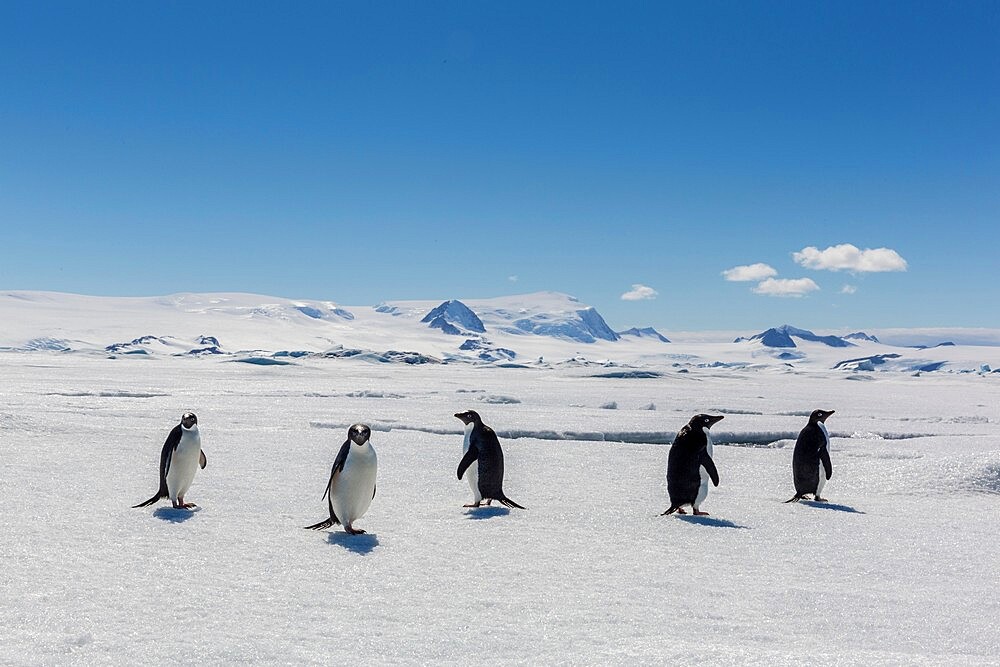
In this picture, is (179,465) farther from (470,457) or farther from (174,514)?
(470,457)

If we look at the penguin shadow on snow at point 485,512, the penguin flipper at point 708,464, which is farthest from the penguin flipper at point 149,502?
the penguin flipper at point 708,464

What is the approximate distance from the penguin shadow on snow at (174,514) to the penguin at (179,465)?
76mm

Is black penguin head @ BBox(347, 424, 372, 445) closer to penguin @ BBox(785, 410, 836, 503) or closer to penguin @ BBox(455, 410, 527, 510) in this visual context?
penguin @ BBox(455, 410, 527, 510)

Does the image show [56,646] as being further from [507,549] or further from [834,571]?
[834,571]

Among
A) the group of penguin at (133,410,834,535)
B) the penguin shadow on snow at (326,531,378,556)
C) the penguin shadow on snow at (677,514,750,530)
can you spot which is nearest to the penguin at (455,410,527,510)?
the group of penguin at (133,410,834,535)

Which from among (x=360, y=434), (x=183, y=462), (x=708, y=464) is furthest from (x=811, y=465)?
(x=183, y=462)

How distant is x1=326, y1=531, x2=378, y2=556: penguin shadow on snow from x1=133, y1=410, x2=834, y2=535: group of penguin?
66 mm

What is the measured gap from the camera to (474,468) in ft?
21.2

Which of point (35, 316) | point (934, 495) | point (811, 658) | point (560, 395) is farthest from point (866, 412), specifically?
point (35, 316)

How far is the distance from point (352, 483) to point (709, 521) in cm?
257

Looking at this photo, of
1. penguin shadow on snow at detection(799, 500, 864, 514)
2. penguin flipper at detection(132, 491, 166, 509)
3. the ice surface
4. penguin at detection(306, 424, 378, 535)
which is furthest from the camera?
penguin shadow on snow at detection(799, 500, 864, 514)

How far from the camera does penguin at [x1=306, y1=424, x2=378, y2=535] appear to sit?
523 cm

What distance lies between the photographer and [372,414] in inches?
645

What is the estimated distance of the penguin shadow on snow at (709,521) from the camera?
5777 millimetres
